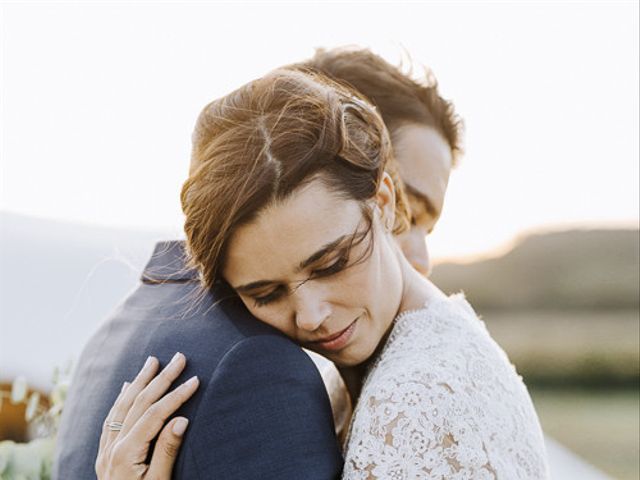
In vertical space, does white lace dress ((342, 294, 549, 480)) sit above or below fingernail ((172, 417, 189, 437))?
below

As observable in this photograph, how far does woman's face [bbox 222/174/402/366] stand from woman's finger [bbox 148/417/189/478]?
1.25ft

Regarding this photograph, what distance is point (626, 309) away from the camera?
60.9ft

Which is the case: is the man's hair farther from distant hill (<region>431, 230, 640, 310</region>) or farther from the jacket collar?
distant hill (<region>431, 230, 640, 310</region>)

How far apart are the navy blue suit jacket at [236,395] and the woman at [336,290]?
6cm

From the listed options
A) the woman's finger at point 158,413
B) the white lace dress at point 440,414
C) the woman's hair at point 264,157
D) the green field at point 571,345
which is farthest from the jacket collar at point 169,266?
the green field at point 571,345

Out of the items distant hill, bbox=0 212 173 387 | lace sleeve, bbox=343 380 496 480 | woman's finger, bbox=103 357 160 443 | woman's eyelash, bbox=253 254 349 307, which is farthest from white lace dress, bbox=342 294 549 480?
distant hill, bbox=0 212 173 387

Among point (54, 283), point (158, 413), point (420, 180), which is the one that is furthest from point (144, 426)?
point (54, 283)

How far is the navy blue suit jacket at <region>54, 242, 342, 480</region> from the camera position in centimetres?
171

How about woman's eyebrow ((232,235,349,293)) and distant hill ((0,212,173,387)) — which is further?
distant hill ((0,212,173,387))

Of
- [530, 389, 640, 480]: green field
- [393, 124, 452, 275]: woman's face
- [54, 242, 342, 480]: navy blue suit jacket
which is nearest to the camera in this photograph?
[54, 242, 342, 480]: navy blue suit jacket

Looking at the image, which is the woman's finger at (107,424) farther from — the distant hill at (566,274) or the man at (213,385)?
the distant hill at (566,274)

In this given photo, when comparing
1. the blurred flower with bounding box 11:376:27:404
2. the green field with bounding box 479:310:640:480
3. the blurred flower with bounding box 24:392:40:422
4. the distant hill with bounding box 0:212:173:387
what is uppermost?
the blurred flower with bounding box 11:376:27:404

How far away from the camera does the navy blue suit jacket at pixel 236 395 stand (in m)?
1.71

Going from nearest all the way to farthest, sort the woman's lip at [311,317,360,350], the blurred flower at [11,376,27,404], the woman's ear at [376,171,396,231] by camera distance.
Result: the woman's lip at [311,317,360,350] < the woman's ear at [376,171,396,231] < the blurred flower at [11,376,27,404]
